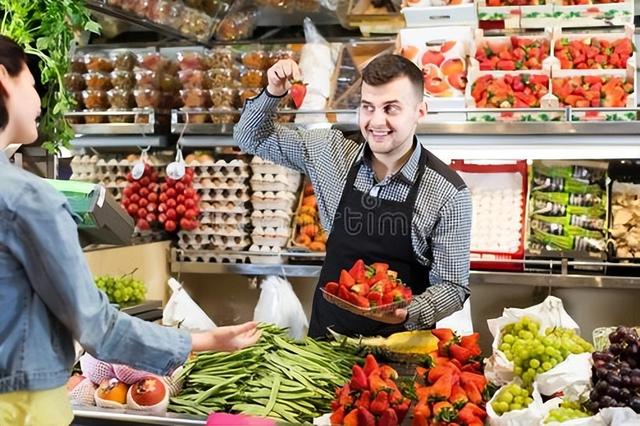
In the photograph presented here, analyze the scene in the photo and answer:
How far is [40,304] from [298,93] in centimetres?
256

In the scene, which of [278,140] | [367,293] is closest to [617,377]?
[367,293]

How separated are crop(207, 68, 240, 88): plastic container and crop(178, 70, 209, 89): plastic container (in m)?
0.05

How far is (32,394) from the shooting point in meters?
1.64

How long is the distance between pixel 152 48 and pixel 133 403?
9.97 ft

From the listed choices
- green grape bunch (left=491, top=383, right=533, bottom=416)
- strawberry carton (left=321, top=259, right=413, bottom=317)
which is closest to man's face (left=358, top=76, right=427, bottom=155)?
strawberry carton (left=321, top=259, right=413, bottom=317)

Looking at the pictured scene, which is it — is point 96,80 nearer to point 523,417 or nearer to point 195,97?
point 195,97

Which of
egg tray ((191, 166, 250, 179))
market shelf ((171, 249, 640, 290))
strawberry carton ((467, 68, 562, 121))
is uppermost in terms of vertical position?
strawberry carton ((467, 68, 562, 121))

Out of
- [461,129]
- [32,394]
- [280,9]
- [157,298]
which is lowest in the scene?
[157,298]

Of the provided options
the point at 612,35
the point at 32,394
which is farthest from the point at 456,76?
the point at 32,394

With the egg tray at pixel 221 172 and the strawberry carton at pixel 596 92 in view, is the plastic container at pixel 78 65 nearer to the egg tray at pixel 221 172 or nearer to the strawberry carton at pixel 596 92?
the egg tray at pixel 221 172

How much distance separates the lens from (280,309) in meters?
4.27

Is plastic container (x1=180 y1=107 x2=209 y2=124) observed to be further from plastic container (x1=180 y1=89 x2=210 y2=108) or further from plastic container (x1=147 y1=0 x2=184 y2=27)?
plastic container (x1=147 y1=0 x2=184 y2=27)

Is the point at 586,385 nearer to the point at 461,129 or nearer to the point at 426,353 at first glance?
the point at 426,353

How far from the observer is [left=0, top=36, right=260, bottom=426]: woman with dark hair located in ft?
5.11
